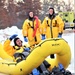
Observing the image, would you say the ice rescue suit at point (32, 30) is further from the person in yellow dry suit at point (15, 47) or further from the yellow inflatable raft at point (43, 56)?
the yellow inflatable raft at point (43, 56)

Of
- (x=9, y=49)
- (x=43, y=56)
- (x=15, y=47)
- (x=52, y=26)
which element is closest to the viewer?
(x=43, y=56)

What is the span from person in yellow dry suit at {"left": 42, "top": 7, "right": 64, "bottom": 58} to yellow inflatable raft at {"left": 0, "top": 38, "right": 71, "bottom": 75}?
1.55 m

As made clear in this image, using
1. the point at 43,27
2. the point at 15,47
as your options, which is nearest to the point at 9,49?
the point at 15,47

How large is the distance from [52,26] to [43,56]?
2.06 meters

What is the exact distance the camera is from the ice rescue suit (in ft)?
21.0

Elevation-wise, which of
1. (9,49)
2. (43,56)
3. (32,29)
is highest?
(32,29)

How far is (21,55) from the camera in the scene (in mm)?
4770

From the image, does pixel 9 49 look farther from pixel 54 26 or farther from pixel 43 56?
pixel 43 56

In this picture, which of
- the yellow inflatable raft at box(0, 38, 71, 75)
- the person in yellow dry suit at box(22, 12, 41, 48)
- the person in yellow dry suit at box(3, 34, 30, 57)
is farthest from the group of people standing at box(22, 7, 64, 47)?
the yellow inflatable raft at box(0, 38, 71, 75)

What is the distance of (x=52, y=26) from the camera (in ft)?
20.2

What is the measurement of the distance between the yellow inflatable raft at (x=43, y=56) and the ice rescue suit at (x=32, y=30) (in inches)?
72.3

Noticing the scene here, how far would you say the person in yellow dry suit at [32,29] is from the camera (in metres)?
6.38

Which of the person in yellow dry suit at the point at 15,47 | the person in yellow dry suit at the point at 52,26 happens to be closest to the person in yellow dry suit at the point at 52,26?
the person in yellow dry suit at the point at 52,26

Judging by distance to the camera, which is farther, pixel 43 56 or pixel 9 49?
pixel 9 49
